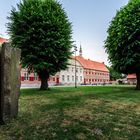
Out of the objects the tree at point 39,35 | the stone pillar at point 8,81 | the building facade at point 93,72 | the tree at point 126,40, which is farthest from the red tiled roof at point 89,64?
the stone pillar at point 8,81

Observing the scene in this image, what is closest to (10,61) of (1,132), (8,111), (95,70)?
(8,111)

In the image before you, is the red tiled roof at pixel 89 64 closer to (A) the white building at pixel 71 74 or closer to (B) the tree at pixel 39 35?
(A) the white building at pixel 71 74

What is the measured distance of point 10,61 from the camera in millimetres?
7625

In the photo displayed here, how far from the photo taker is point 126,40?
951 inches

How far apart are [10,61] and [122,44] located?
61.3 feet

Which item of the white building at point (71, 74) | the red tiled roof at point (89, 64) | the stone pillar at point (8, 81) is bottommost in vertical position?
the stone pillar at point (8, 81)

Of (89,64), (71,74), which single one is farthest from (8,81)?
(89,64)

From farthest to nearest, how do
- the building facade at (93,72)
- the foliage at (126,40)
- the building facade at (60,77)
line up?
the building facade at (93,72) < the building facade at (60,77) < the foliage at (126,40)

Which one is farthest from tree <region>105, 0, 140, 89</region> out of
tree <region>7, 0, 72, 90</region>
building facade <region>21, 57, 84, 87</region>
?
building facade <region>21, 57, 84, 87</region>

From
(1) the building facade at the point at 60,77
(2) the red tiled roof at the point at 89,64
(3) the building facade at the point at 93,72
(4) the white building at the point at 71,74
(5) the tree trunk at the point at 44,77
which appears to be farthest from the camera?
(3) the building facade at the point at 93,72

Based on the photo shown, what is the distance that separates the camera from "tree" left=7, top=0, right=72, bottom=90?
23.7m

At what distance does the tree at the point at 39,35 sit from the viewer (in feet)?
77.7

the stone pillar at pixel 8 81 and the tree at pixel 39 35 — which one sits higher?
the tree at pixel 39 35

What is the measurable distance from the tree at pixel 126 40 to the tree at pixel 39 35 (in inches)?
211
